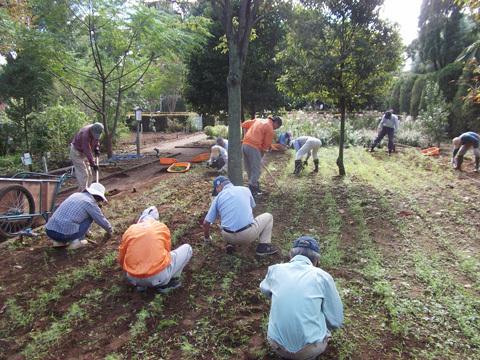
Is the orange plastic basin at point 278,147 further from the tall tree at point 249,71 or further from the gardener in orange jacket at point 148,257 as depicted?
the gardener in orange jacket at point 148,257

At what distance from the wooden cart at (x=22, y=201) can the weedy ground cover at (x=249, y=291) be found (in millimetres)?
357

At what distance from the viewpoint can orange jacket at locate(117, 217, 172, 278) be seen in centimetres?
307

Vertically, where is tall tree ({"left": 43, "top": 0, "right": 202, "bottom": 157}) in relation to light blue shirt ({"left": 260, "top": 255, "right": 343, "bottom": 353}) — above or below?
above

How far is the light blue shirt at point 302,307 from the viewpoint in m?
2.17

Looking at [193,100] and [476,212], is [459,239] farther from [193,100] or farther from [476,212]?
[193,100]

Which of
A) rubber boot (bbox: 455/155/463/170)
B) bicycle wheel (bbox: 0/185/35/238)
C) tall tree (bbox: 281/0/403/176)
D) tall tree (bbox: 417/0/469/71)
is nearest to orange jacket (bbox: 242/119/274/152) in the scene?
tall tree (bbox: 281/0/403/176)

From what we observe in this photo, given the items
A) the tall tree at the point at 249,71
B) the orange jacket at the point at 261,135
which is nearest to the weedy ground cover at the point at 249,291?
the orange jacket at the point at 261,135

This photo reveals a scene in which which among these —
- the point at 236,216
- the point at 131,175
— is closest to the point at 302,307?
Result: the point at 236,216

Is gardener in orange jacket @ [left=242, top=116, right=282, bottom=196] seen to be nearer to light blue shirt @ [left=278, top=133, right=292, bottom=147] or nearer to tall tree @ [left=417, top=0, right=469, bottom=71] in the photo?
light blue shirt @ [left=278, top=133, right=292, bottom=147]

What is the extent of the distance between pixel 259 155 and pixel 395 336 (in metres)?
4.42

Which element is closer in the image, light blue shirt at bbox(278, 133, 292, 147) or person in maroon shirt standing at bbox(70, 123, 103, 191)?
person in maroon shirt standing at bbox(70, 123, 103, 191)

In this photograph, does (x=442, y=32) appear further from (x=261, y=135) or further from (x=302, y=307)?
(x=302, y=307)

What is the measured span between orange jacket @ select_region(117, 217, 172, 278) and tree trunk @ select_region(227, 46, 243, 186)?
9.04ft

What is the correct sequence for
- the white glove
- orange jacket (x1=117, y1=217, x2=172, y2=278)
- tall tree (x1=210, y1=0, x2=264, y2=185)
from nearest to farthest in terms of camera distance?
1. orange jacket (x1=117, y1=217, x2=172, y2=278)
2. the white glove
3. tall tree (x1=210, y1=0, x2=264, y2=185)
